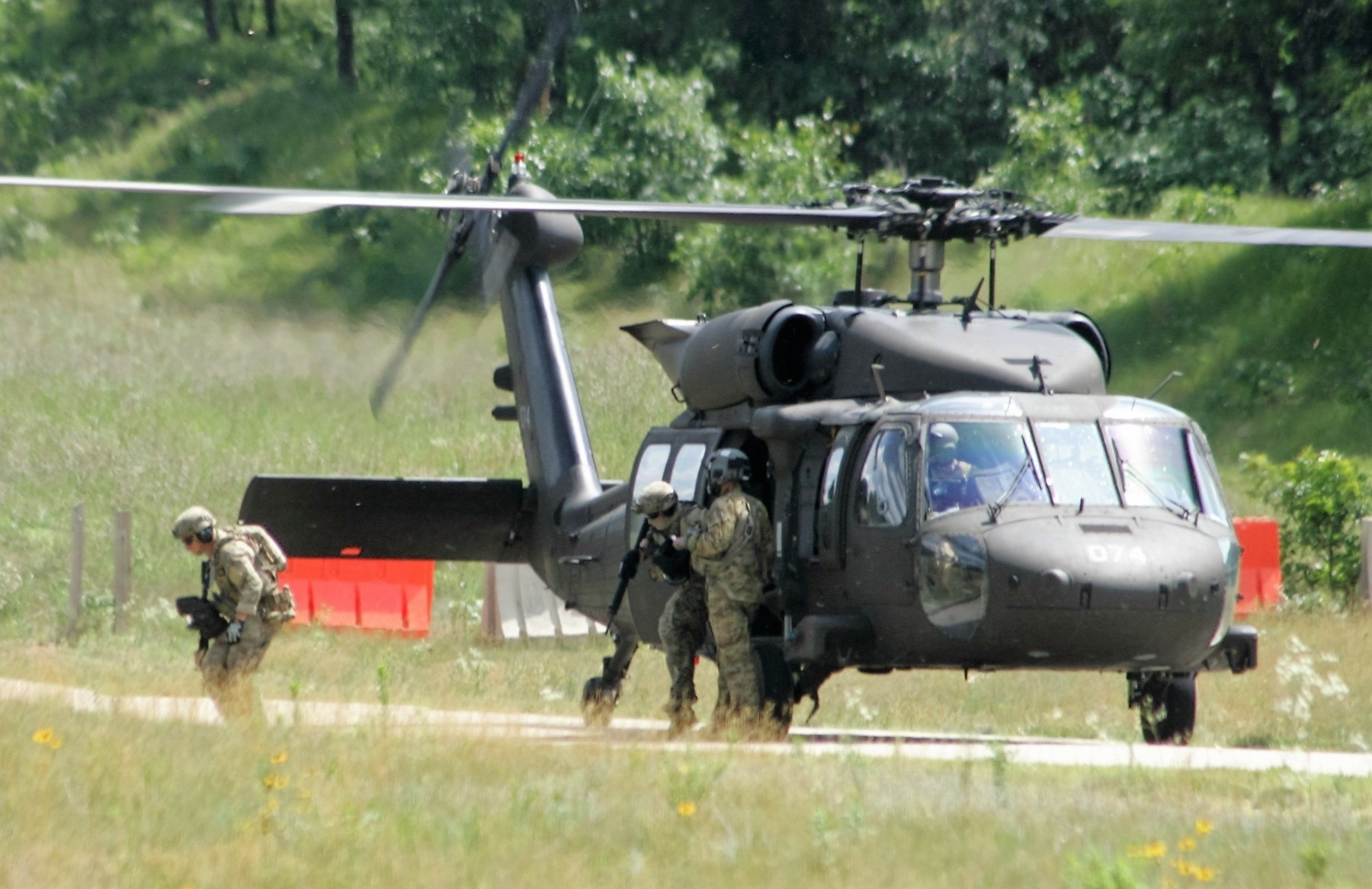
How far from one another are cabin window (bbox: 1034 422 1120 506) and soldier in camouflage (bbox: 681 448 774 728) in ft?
5.44

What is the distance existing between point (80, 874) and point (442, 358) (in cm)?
2113

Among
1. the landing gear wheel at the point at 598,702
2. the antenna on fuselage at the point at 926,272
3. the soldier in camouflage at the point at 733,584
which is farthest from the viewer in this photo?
the landing gear wheel at the point at 598,702

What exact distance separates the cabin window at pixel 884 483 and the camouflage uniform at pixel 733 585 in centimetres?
65

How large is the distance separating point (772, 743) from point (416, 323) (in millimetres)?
5433

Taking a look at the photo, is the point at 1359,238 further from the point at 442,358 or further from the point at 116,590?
the point at 442,358

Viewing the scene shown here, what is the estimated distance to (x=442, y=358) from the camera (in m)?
26.8

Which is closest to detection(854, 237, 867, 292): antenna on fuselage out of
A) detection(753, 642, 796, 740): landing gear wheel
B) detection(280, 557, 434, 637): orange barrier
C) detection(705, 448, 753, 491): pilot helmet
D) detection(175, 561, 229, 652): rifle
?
detection(705, 448, 753, 491): pilot helmet

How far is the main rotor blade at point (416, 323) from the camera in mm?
13656

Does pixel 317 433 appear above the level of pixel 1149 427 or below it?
above

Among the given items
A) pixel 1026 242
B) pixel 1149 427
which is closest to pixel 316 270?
pixel 1026 242

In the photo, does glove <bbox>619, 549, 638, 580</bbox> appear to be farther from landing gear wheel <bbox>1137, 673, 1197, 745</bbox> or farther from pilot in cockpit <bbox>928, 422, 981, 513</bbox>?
landing gear wheel <bbox>1137, 673, 1197, 745</bbox>

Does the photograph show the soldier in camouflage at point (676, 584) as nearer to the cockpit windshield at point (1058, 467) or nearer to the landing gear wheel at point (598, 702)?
the landing gear wheel at point (598, 702)

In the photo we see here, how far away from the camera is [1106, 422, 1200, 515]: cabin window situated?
9578 mm

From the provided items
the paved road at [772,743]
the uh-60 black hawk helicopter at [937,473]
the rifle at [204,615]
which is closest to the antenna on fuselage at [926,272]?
the uh-60 black hawk helicopter at [937,473]
